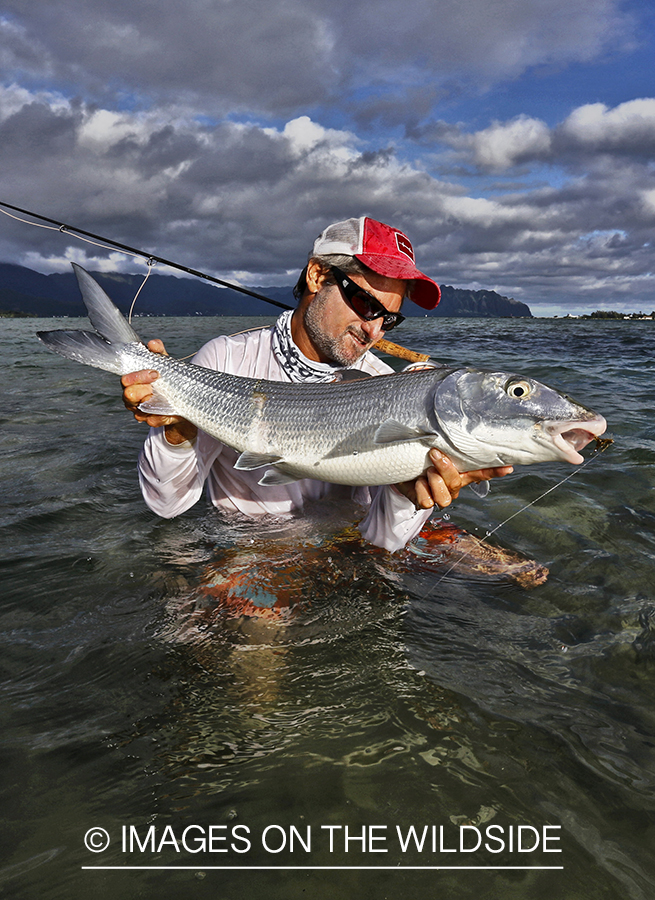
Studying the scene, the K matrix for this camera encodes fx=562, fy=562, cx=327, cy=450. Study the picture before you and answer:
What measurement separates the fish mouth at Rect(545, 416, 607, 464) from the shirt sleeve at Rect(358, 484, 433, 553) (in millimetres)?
1330

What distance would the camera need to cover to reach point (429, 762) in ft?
9.02

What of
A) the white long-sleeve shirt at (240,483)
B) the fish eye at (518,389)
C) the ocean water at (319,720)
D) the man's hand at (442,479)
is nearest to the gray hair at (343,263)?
the white long-sleeve shirt at (240,483)

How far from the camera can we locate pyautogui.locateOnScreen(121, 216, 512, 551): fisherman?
14.5 feet

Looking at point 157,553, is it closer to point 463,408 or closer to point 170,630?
point 170,630

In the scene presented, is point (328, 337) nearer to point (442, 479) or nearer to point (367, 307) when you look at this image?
point (367, 307)

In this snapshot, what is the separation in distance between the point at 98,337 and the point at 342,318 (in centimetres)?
191

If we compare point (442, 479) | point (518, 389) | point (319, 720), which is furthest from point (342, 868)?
point (518, 389)

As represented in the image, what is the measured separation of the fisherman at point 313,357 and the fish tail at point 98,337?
194 millimetres

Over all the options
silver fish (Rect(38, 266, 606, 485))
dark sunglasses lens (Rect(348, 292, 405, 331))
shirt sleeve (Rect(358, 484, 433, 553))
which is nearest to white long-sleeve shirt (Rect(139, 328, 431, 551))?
shirt sleeve (Rect(358, 484, 433, 553))

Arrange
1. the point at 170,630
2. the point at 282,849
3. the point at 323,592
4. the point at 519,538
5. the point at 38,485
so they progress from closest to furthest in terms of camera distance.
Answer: the point at 282,849 → the point at 170,630 → the point at 323,592 → the point at 519,538 → the point at 38,485

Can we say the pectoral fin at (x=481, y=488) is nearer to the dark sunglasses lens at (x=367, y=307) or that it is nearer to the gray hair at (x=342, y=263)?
the dark sunglasses lens at (x=367, y=307)

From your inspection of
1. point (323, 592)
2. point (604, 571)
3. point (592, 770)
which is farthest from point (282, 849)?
point (604, 571)

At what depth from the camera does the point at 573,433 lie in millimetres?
3248

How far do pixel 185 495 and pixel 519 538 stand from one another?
144 inches
